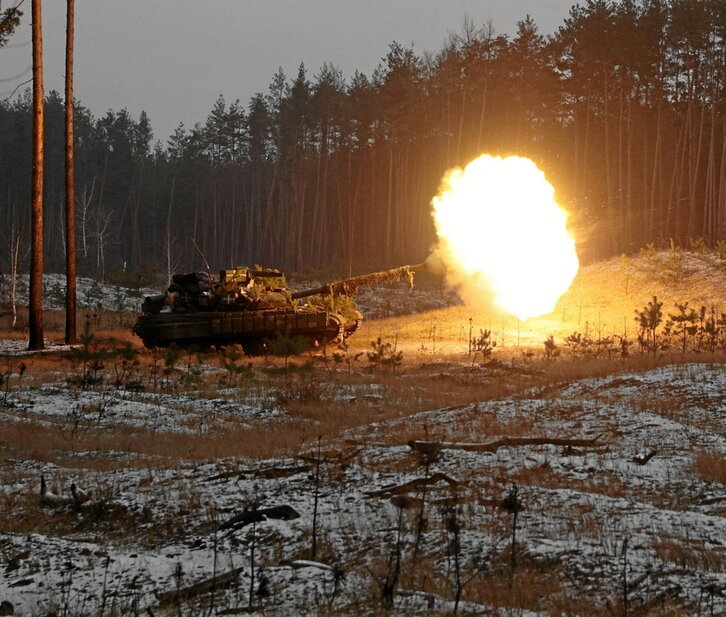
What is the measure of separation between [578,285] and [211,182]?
5635cm

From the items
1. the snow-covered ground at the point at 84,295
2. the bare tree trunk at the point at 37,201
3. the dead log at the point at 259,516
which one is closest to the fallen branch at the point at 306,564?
the dead log at the point at 259,516

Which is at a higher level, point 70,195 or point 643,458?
point 70,195

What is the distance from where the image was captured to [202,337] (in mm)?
22469

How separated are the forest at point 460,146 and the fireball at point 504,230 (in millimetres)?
582

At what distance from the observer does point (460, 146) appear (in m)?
50.7

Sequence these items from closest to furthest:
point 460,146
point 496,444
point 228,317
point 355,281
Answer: point 496,444, point 228,317, point 355,281, point 460,146

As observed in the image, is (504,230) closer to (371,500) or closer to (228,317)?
(228,317)

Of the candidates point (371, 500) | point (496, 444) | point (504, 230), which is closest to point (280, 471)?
point (371, 500)

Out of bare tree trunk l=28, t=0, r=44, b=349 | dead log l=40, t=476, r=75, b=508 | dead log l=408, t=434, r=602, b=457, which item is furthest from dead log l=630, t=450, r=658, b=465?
bare tree trunk l=28, t=0, r=44, b=349

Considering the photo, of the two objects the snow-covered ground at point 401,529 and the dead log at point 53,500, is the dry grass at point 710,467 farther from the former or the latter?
the dead log at point 53,500

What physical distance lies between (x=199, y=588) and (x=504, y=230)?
2205cm

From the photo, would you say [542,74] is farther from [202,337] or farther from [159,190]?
[159,190]

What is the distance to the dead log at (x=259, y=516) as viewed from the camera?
23.6ft

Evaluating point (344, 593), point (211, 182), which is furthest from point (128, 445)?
point (211, 182)
